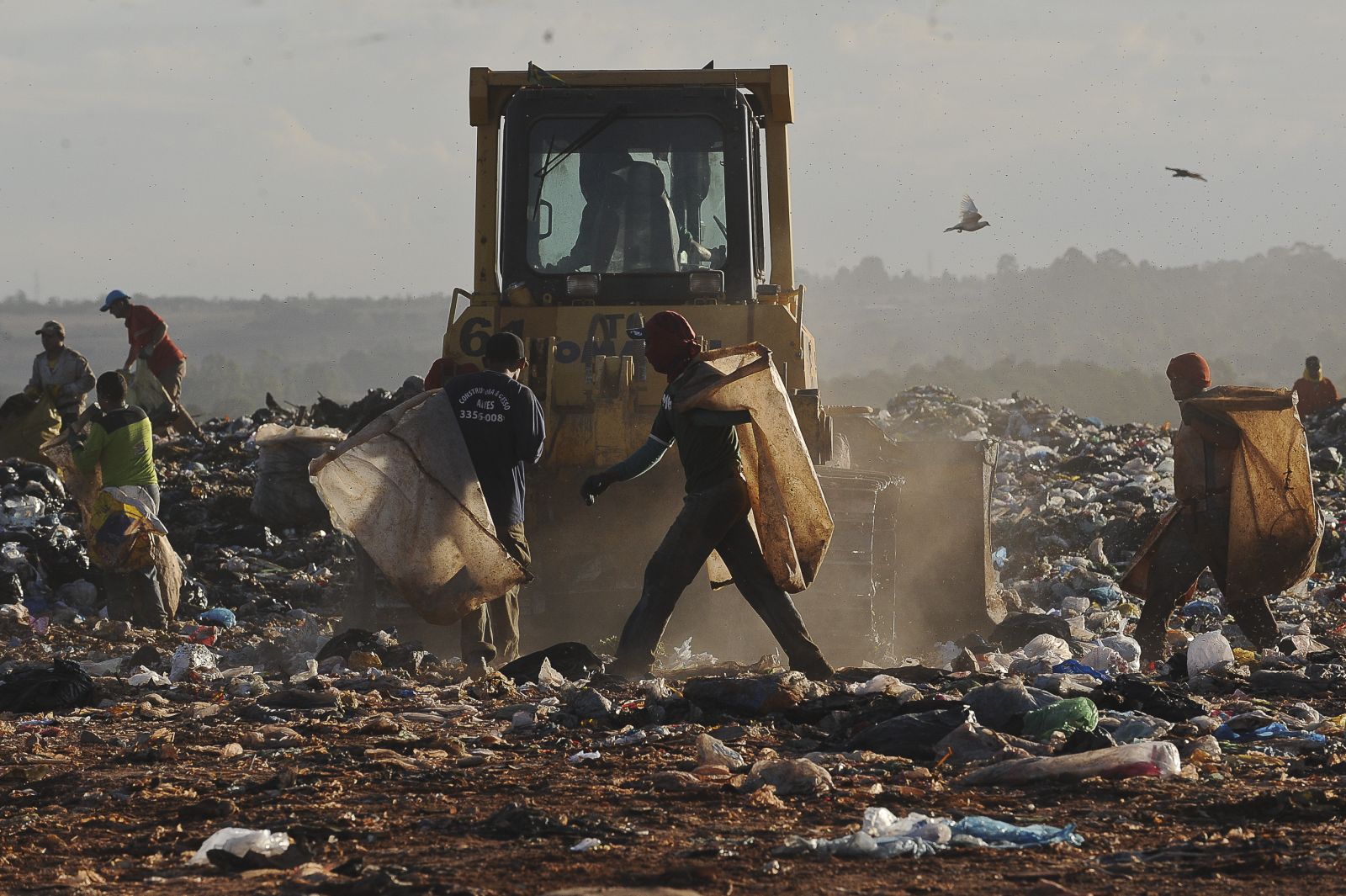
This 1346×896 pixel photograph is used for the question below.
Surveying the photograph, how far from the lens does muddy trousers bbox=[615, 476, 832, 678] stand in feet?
23.2

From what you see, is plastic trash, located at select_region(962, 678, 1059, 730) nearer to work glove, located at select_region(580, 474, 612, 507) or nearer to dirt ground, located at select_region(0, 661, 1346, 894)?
dirt ground, located at select_region(0, 661, 1346, 894)

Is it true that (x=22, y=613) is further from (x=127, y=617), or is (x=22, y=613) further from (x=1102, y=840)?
(x=1102, y=840)

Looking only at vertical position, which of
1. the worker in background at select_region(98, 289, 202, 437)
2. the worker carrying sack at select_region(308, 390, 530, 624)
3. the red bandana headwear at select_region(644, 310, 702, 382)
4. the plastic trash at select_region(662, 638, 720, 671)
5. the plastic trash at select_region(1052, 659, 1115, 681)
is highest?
the worker in background at select_region(98, 289, 202, 437)

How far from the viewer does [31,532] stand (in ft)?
40.4

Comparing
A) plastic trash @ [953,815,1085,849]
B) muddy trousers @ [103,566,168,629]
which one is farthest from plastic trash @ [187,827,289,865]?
muddy trousers @ [103,566,168,629]

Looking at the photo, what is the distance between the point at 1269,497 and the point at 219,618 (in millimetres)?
6294

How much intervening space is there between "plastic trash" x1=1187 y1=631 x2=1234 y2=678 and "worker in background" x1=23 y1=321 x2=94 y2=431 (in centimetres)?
997

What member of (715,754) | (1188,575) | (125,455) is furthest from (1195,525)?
(125,455)

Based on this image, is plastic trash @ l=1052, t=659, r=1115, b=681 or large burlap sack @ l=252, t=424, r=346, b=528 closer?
plastic trash @ l=1052, t=659, r=1115, b=681

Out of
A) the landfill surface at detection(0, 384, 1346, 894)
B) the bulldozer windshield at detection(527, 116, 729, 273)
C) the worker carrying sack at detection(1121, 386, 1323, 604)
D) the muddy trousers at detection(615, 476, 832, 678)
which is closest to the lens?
the landfill surface at detection(0, 384, 1346, 894)

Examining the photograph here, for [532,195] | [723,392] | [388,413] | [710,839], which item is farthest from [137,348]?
[710,839]

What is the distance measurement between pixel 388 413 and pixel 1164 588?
379 cm

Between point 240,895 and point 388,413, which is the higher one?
point 388,413

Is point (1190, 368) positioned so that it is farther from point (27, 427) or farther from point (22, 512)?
point (27, 427)
